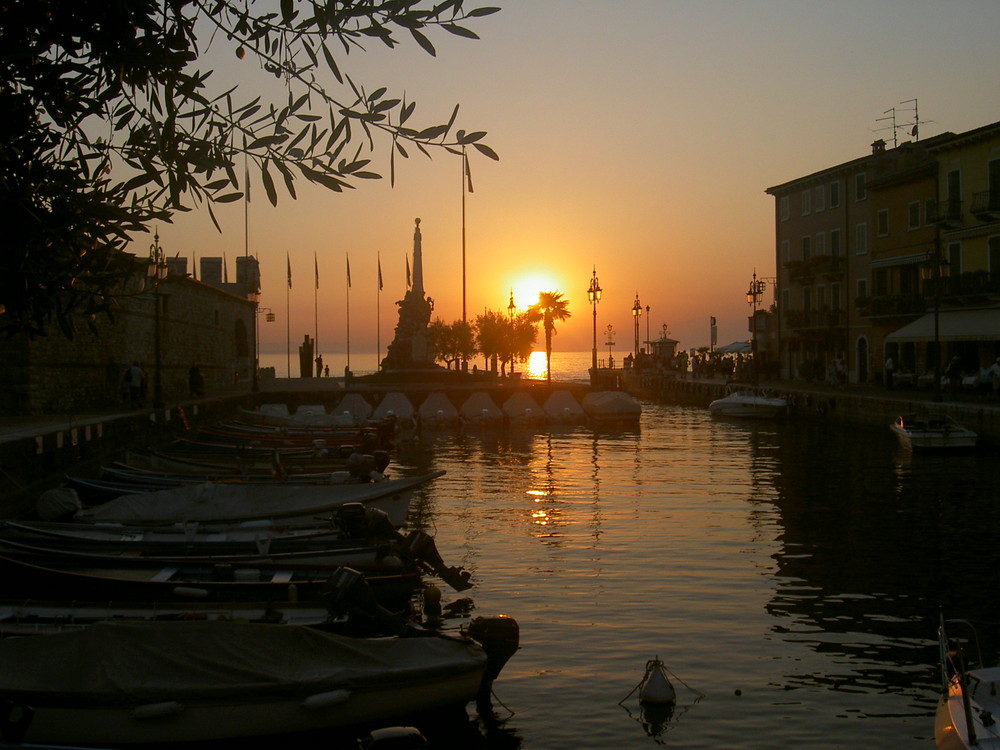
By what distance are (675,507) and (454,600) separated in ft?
38.1

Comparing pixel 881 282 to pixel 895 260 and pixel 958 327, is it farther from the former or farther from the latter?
pixel 958 327

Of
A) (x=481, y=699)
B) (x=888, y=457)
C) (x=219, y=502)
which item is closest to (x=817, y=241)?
(x=888, y=457)

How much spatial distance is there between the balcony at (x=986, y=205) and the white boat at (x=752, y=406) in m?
14.2

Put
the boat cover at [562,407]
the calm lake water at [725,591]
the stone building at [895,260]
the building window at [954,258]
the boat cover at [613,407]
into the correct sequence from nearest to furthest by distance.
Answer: the calm lake water at [725,591] < the stone building at [895,260] < the building window at [954,258] < the boat cover at [613,407] < the boat cover at [562,407]

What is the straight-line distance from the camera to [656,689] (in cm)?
1102

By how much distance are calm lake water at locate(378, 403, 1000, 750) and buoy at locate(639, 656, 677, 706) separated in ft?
0.54

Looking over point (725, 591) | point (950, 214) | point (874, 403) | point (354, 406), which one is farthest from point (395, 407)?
point (725, 591)

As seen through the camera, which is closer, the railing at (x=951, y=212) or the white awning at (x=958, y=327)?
the white awning at (x=958, y=327)

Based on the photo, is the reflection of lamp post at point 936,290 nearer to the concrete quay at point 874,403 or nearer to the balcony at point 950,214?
the concrete quay at point 874,403

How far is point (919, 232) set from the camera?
2189 inches

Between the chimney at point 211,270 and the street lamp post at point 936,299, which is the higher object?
the chimney at point 211,270

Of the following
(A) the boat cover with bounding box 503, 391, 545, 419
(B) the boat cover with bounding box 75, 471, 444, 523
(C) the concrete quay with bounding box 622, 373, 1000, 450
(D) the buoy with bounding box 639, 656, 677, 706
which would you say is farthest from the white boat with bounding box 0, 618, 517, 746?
(A) the boat cover with bounding box 503, 391, 545, 419

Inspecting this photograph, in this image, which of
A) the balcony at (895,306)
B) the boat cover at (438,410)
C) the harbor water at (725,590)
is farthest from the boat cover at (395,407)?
the balcony at (895,306)

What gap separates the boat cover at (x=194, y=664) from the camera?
8430mm
